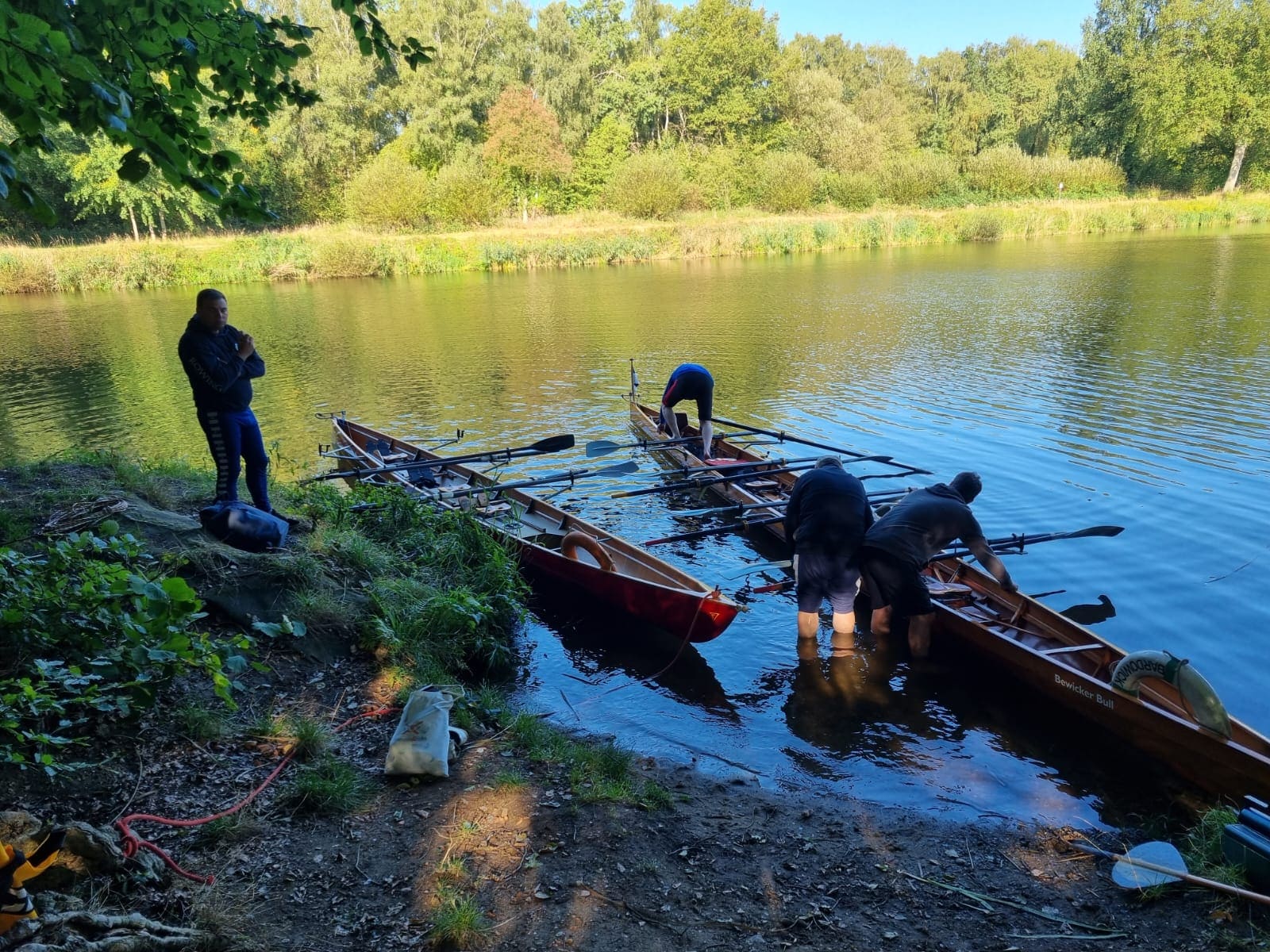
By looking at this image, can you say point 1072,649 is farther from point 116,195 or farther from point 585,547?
point 116,195

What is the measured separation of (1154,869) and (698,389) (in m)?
9.12

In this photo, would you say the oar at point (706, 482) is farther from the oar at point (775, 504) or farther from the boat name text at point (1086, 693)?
the boat name text at point (1086, 693)

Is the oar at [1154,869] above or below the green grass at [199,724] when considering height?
below

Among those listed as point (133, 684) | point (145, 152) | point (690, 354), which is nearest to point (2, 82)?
point (145, 152)

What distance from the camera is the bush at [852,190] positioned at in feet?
183

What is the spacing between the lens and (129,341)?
2492 cm

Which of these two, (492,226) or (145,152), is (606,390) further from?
(492,226)

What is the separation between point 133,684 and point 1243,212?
60.4 meters

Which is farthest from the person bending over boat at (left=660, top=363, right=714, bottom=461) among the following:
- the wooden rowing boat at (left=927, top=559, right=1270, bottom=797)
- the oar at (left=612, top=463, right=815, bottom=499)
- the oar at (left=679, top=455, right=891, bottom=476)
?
the wooden rowing boat at (left=927, top=559, right=1270, bottom=797)

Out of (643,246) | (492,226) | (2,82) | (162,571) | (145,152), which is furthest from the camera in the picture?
(492,226)

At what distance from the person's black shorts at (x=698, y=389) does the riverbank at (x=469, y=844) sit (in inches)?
285

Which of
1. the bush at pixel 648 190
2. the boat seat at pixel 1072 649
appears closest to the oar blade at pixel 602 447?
the boat seat at pixel 1072 649

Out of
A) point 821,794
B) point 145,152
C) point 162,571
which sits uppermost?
point 145,152

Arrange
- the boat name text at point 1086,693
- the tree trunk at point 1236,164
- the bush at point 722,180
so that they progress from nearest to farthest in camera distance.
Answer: the boat name text at point 1086,693 → the tree trunk at point 1236,164 → the bush at point 722,180
